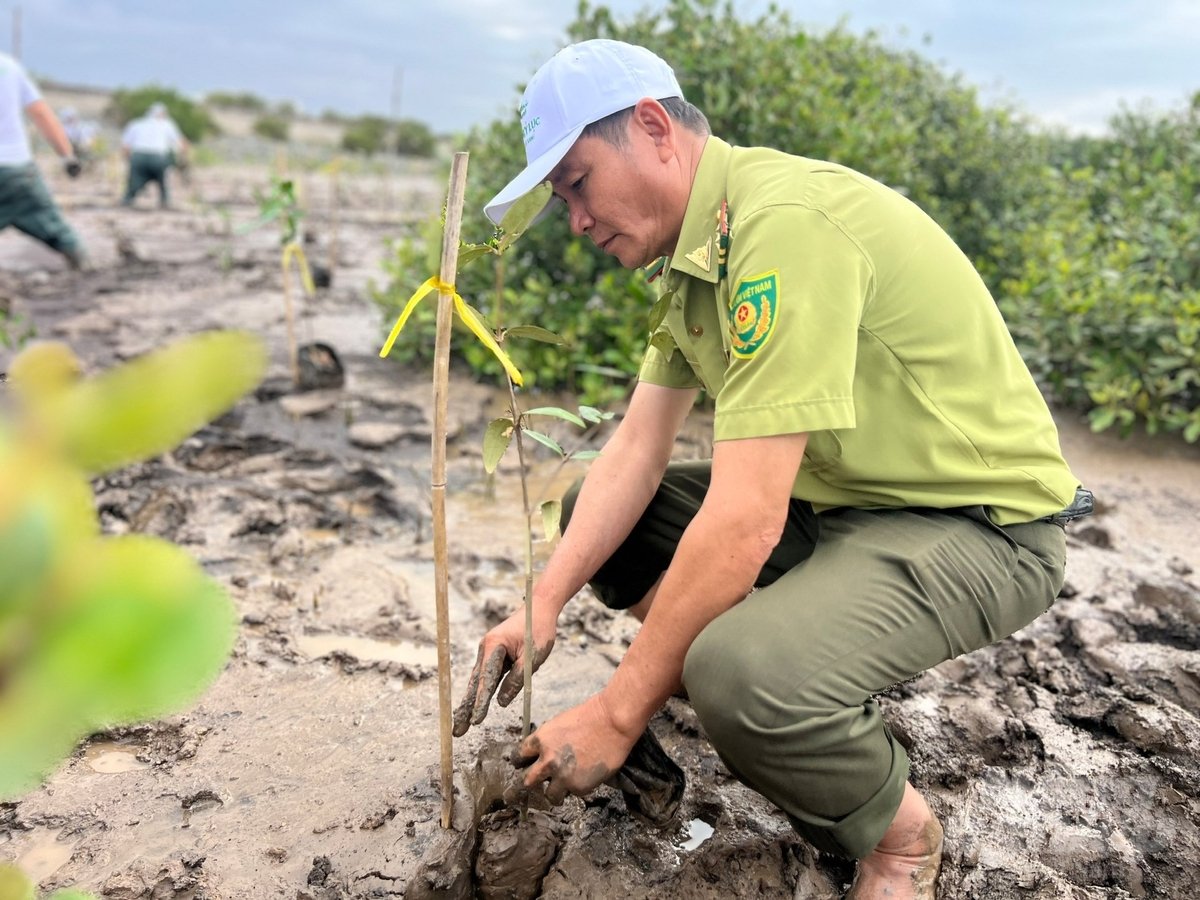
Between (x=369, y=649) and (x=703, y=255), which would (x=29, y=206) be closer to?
(x=369, y=649)

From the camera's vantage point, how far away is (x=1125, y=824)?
6.19ft

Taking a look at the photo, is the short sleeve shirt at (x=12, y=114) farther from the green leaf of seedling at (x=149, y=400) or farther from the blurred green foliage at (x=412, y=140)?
the blurred green foliage at (x=412, y=140)

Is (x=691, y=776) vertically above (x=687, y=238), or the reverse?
(x=687, y=238)

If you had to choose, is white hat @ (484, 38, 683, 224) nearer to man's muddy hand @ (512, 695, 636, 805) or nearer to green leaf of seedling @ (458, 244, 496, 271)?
green leaf of seedling @ (458, 244, 496, 271)

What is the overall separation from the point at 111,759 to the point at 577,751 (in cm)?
109

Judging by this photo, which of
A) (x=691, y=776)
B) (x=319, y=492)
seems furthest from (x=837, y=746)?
(x=319, y=492)

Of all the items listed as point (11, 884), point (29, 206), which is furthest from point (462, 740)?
point (29, 206)

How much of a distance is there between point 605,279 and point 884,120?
1803 millimetres

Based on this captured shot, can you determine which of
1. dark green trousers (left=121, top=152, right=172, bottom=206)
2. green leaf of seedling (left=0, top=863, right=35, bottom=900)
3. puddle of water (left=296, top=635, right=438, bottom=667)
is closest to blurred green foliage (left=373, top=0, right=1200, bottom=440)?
puddle of water (left=296, top=635, right=438, bottom=667)

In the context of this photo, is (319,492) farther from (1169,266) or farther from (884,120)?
(1169,266)

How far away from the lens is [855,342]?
1517 millimetres

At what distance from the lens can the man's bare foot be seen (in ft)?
5.36

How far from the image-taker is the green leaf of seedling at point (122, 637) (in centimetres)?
32

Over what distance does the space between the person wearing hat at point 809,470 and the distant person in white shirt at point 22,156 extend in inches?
206
